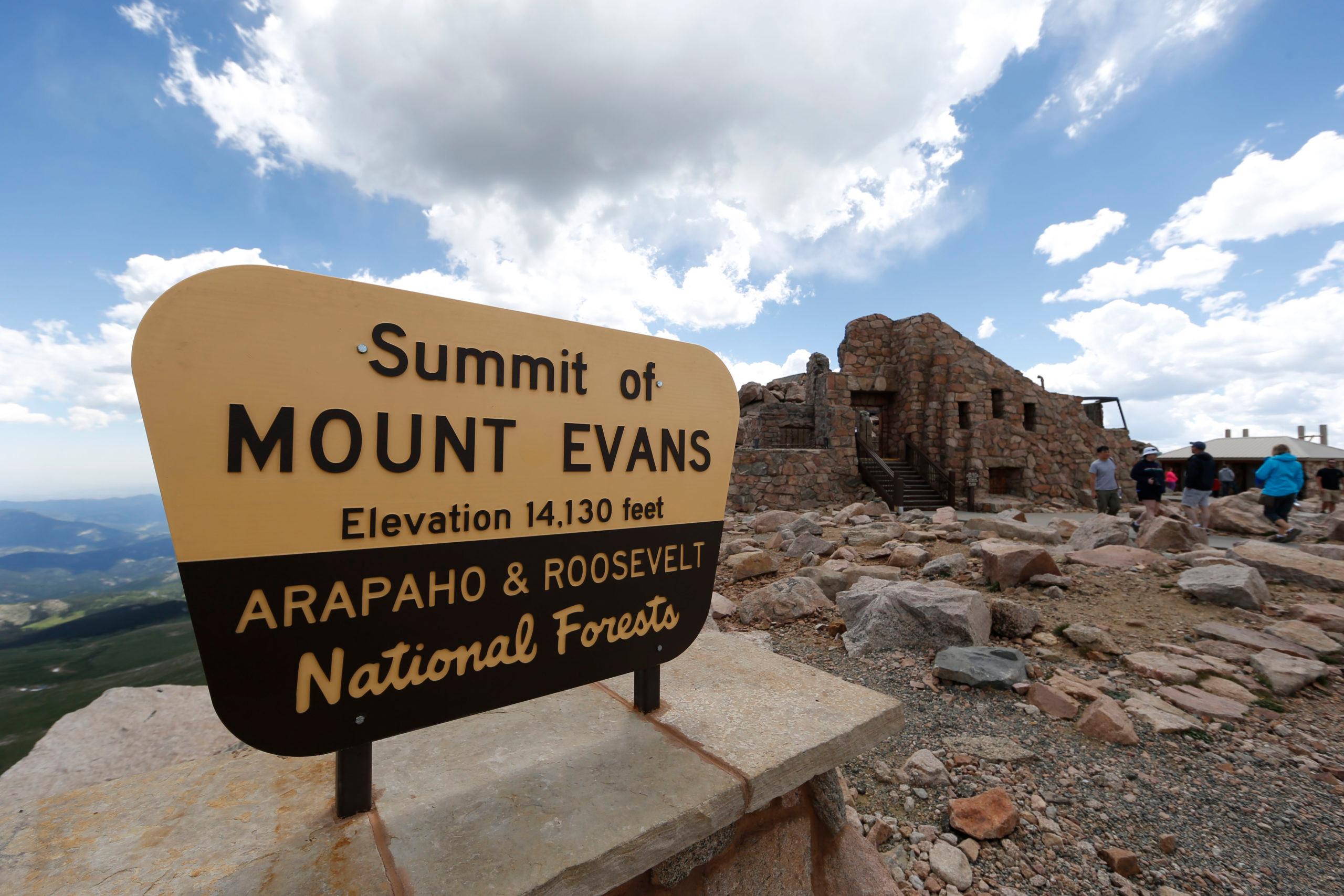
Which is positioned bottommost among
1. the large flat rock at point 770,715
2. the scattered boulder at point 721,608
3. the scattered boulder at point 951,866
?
the scattered boulder at point 951,866

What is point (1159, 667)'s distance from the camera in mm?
3203

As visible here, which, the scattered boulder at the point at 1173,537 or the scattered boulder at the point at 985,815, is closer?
the scattered boulder at the point at 985,815

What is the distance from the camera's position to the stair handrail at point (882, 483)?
1210cm

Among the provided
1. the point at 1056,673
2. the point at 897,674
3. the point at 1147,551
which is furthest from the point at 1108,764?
the point at 1147,551

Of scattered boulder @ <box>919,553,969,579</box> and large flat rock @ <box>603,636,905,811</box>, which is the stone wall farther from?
large flat rock @ <box>603,636,905,811</box>

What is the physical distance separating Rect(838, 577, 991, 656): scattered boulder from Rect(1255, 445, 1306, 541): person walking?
22.3 ft

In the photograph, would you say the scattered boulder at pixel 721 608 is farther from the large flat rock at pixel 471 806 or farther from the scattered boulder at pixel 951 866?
the large flat rock at pixel 471 806

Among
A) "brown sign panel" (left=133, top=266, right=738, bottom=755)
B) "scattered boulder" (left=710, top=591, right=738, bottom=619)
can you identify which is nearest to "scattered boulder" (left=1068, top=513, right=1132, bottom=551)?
"scattered boulder" (left=710, top=591, right=738, bottom=619)

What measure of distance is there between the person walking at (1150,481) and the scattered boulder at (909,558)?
473 cm

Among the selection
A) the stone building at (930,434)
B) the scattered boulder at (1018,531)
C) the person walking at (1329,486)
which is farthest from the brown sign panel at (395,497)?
the person walking at (1329,486)

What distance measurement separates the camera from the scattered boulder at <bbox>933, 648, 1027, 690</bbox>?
3094 mm

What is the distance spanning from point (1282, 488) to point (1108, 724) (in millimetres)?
7837

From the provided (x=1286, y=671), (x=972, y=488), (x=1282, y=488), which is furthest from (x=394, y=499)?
(x=972, y=488)

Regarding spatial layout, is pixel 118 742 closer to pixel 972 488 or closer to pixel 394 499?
pixel 394 499
